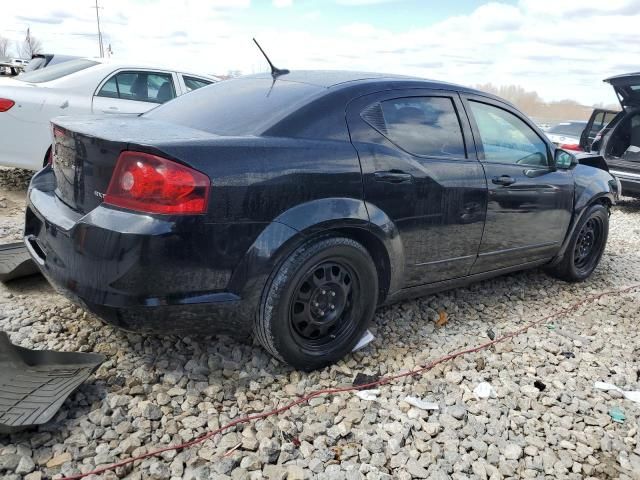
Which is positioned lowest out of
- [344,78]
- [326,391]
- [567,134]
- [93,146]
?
[326,391]

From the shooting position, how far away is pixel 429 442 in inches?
96.5

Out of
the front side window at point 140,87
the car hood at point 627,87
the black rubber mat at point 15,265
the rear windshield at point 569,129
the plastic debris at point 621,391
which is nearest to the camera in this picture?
the plastic debris at point 621,391

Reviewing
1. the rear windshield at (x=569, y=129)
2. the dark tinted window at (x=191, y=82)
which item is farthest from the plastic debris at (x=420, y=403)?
the rear windshield at (x=569, y=129)

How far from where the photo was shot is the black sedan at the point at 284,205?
2293mm

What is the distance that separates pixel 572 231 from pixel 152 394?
138 inches

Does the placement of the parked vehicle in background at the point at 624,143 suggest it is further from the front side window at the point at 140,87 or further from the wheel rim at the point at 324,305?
the wheel rim at the point at 324,305

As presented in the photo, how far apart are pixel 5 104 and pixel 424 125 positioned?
4.59 m

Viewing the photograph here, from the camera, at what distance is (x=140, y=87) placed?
21.7 ft

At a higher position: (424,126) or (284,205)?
(424,126)

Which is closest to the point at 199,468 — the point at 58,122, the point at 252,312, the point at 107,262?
the point at 252,312

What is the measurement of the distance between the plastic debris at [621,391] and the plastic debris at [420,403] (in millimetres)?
1046

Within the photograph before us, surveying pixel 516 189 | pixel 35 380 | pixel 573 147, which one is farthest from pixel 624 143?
pixel 35 380

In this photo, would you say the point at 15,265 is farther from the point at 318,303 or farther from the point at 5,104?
the point at 5,104

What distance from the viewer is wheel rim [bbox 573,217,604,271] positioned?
15.4 feet
